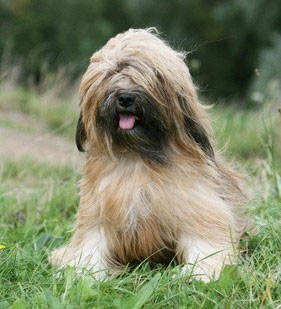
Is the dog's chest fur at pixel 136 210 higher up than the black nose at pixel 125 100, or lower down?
lower down

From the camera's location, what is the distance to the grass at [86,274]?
12.9 ft

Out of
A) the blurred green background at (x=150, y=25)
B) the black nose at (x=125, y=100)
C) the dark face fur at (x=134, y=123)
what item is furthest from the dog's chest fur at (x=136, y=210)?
the blurred green background at (x=150, y=25)

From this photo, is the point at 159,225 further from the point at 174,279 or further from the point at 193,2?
the point at 193,2

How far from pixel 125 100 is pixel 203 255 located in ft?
3.33

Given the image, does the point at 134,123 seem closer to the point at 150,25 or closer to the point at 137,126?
the point at 137,126

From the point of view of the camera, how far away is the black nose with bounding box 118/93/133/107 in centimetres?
449

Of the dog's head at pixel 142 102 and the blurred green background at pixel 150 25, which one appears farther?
the blurred green background at pixel 150 25

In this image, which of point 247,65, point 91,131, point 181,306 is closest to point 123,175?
point 91,131

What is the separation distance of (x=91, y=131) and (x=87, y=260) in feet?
2.56

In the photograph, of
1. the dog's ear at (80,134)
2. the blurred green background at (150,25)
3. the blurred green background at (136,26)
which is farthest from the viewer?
the blurred green background at (136,26)

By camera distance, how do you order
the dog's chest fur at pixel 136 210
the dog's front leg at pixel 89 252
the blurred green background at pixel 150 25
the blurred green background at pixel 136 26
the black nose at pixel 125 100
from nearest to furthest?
1. the black nose at pixel 125 100
2. the dog's chest fur at pixel 136 210
3. the dog's front leg at pixel 89 252
4. the blurred green background at pixel 150 25
5. the blurred green background at pixel 136 26

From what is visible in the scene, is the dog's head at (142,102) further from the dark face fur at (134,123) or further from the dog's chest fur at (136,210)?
the dog's chest fur at (136,210)

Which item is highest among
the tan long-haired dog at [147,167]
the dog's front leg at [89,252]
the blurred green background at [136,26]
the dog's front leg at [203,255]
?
the tan long-haired dog at [147,167]

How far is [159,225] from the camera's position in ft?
15.4
